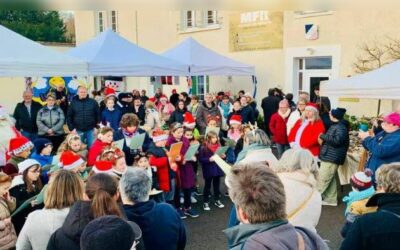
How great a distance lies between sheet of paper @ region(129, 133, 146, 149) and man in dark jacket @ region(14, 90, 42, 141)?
3.12 metres

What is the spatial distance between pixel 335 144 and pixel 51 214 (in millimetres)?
4641

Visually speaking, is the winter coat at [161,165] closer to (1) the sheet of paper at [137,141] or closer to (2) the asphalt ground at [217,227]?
(1) the sheet of paper at [137,141]

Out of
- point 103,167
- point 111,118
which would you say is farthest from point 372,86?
point 111,118

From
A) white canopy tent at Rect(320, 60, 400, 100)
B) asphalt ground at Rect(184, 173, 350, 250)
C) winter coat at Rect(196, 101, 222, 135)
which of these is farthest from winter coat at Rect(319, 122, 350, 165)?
winter coat at Rect(196, 101, 222, 135)

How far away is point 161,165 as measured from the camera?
5.42 m

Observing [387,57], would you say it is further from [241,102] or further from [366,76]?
[366,76]

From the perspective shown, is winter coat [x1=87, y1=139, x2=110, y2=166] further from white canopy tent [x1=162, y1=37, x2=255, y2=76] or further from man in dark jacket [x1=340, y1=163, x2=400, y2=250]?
white canopy tent [x1=162, y1=37, x2=255, y2=76]

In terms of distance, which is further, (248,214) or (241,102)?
(241,102)

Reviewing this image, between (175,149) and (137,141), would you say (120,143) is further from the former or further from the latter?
(175,149)

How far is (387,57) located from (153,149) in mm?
8075

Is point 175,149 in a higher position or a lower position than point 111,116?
lower

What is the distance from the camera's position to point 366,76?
6.40 metres

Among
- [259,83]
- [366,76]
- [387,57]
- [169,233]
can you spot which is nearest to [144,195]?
[169,233]

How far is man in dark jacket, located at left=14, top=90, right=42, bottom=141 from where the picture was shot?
312 inches
